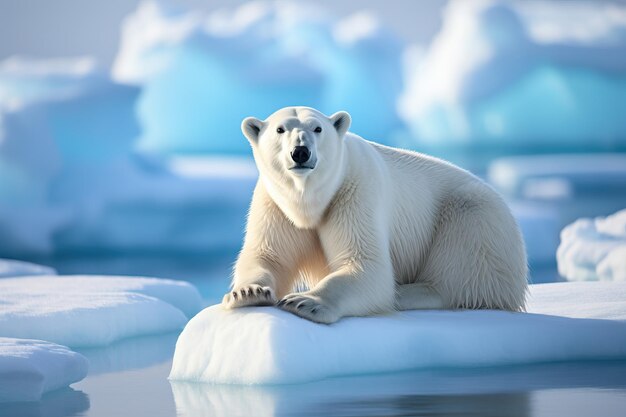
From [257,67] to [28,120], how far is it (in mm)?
6152

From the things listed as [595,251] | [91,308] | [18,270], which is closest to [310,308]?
[91,308]

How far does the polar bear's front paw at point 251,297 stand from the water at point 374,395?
1.08 feet

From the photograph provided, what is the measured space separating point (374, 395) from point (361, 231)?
1.11 metres

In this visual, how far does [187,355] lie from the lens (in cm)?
514

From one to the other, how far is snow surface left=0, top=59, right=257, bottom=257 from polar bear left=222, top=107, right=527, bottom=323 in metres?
11.4

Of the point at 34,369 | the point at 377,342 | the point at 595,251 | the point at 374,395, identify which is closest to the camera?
the point at 374,395

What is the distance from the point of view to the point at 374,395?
4.59 meters

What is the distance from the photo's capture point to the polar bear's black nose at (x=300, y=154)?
499cm

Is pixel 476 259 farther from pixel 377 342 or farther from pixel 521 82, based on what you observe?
pixel 521 82

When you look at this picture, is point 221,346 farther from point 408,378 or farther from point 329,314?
point 408,378

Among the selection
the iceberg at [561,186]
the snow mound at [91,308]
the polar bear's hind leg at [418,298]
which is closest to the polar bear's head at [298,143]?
the polar bear's hind leg at [418,298]

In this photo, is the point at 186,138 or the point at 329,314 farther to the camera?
the point at 186,138

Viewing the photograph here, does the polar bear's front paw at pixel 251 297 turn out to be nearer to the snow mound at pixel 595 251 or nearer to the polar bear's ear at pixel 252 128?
the polar bear's ear at pixel 252 128

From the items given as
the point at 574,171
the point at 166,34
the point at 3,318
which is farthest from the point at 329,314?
the point at 166,34
